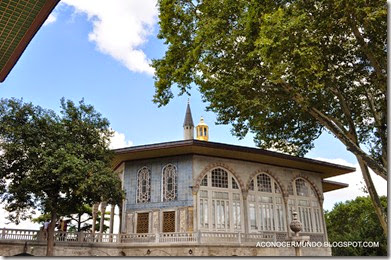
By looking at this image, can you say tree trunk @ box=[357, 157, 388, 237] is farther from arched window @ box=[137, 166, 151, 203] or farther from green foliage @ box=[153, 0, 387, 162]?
arched window @ box=[137, 166, 151, 203]

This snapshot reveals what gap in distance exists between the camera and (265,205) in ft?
54.4

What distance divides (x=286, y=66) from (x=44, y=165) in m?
7.81

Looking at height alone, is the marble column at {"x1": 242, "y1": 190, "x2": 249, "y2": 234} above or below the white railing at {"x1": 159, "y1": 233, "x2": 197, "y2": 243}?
above

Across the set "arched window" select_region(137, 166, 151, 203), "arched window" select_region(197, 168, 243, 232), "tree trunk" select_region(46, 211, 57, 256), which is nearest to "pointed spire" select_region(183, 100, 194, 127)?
"arched window" select_region(137, 166, 151, 203)

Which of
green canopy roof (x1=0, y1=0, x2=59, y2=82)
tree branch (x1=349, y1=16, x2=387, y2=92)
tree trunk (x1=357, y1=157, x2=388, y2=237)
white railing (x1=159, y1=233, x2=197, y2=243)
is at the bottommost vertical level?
white railing (x1=159, y1=233, x2=197, y2=243)

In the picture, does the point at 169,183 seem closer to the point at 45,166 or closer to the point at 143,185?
the point at 143,185

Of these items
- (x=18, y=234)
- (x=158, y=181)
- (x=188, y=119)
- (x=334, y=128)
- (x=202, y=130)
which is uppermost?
(x=188, y=119)

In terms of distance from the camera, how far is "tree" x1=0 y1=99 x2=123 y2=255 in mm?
11398

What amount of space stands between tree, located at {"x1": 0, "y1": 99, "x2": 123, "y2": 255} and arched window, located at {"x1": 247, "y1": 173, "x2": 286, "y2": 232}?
668cm

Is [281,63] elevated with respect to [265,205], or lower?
elevated

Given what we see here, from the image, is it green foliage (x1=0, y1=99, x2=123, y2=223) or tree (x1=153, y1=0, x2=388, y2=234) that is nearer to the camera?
tree (x1=153, y1=0, x2=388, y2=234)

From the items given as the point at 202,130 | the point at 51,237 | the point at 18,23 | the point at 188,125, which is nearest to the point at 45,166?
the point at 51,237

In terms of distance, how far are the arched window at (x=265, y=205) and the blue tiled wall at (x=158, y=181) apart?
3040 millimetres

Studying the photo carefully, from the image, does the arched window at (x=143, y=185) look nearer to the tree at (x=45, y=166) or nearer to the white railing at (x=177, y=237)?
the white railing at (x=177, y=237)
